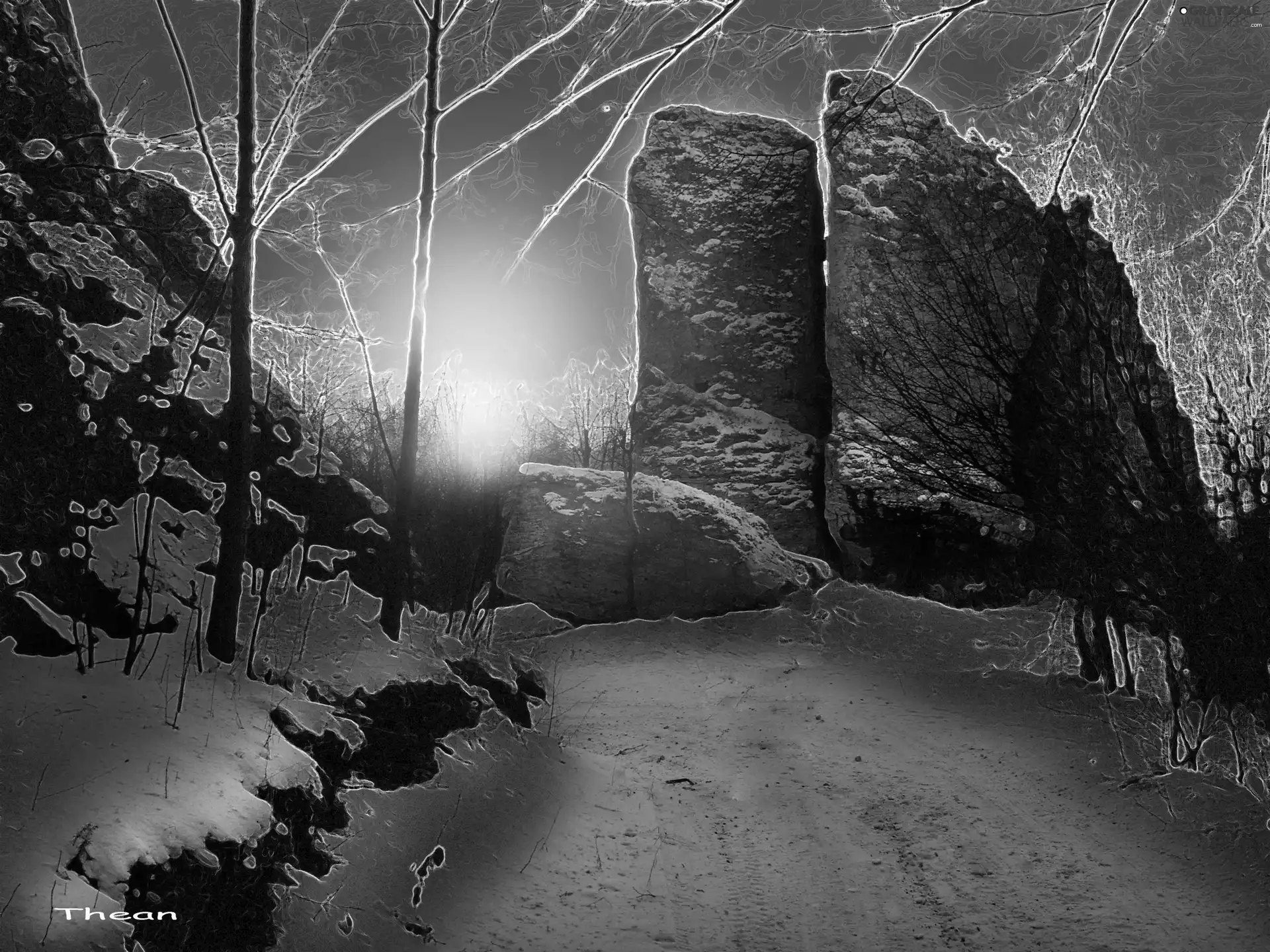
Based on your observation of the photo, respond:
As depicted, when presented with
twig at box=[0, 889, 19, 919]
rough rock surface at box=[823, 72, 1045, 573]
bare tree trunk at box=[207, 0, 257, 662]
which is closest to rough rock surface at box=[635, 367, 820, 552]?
rough rock surface at box=[823, 72, 1045, 573]

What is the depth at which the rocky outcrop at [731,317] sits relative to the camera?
9.98 metres

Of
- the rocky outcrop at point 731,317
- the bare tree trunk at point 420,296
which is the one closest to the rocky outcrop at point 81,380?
the bare tree trunk at point 420,296

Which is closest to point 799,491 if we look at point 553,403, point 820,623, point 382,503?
point 820,623

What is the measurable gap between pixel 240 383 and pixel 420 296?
237cm

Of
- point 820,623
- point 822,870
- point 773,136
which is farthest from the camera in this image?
point 773,136

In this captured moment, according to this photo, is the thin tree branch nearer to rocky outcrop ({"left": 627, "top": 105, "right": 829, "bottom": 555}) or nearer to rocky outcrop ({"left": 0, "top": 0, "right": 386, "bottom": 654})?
rocky outcrop ({"left": 0, "top": 0, "right": 386, "bottom": 654})

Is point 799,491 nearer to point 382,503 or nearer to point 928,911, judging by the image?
point 382,503

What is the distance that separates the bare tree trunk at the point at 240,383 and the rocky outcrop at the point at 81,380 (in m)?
0.20

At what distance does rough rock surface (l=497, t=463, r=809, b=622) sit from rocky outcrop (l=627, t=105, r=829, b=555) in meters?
1.50

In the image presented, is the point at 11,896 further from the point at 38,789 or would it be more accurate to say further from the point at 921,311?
the point at 921,311

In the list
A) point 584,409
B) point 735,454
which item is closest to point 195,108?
point 735,454

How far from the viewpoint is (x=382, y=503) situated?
6.12 metres

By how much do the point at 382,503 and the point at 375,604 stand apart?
0.75 m

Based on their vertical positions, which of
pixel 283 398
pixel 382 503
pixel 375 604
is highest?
pixel 283 398
